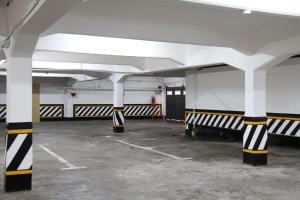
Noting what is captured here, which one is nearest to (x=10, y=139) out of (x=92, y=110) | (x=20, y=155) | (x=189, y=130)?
(x=20, y=155)

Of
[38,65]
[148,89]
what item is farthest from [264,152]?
[148,89]

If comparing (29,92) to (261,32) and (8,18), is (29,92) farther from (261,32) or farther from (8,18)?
(261,32)

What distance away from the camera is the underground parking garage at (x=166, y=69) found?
5887 millimetres

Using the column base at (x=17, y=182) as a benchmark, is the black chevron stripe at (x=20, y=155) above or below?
above

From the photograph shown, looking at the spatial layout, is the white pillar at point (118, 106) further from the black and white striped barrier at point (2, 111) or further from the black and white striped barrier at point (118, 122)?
the black and white striped barrier at point (2, 111)

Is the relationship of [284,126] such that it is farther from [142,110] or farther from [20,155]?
[142,110]

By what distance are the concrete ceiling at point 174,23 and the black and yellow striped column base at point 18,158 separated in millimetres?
1851

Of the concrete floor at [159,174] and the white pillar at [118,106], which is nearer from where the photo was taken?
the concrete floor at [159,174]

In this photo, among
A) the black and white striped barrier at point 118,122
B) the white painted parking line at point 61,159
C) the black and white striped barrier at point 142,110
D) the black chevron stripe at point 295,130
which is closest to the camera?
the white painted parking line at point 61,159

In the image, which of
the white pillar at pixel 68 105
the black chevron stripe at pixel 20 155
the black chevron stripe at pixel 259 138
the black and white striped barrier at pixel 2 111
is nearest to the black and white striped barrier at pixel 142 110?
the white pillar at pixel 68 105

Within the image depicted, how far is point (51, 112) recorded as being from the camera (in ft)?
78.7

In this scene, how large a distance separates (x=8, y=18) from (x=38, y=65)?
6641 mm

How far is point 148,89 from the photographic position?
26.5 m

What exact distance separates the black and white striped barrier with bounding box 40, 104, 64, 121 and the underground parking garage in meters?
10.4
